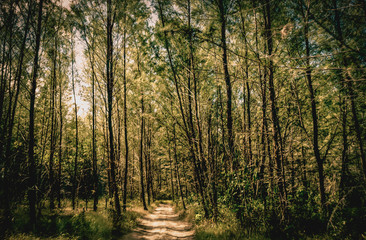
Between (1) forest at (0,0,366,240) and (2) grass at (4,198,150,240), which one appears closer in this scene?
(1) forest at (0,0,366,240)

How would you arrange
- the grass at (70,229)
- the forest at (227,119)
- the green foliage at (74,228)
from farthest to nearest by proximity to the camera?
the green foliage at (74,228)
the grass at (70,229)
the forest at (227,119)

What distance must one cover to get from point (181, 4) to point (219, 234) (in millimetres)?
7919

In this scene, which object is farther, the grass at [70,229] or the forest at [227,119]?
the grass at [70,229]

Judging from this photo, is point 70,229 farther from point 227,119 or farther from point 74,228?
point 227,119

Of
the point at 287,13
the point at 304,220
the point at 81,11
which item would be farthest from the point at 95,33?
the point at 304,220

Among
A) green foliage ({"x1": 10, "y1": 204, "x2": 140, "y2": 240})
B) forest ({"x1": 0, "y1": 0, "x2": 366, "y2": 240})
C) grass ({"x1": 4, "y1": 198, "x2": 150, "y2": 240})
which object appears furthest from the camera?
green foliage ({"x1": 10, "y1": 204, "x2": 140, "y2": 240})

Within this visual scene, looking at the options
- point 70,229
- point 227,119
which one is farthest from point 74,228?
point 227,119

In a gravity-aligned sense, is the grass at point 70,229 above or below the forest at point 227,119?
below

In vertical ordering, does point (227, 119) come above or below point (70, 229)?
above

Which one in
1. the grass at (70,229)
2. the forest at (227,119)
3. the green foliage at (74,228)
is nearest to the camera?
the forest at (227,119)

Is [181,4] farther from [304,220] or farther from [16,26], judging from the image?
[304,220]

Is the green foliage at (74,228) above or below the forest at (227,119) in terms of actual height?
below

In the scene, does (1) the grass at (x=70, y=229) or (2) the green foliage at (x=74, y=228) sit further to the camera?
(2) the green foliage at (x=74, y=228)

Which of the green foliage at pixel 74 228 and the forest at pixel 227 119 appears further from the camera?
the green foliage at pixel 74 228
